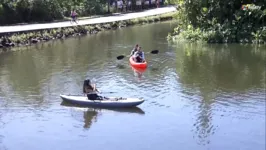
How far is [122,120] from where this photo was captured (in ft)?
63.5

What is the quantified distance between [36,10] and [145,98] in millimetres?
29487

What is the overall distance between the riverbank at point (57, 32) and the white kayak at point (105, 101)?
64.4 ft

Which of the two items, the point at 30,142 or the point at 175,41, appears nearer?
the point at 30,142

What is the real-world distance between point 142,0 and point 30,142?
47.6 metres

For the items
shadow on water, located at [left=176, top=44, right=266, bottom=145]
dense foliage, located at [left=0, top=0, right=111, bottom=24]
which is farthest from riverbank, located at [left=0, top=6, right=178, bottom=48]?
shadow on water, located at [left=176, top=44, right=266, bottom=145]

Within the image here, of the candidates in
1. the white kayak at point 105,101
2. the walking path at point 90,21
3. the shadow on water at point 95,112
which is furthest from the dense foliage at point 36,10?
the shadow on water at point 95,112

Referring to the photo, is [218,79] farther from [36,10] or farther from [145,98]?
[36,10]

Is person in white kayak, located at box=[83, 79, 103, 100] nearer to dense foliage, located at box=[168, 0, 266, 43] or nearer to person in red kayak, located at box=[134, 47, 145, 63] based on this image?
person in red kayak, located at box=[134, 47, 145, 63]

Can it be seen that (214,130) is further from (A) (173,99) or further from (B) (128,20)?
(B) (128,20)

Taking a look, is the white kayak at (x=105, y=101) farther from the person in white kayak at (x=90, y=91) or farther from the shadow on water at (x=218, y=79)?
the shadow on water at (x=218, y=79)

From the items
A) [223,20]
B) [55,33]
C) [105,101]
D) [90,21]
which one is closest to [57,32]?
[55,33]

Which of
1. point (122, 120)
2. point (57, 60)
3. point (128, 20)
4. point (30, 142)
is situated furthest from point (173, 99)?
point (128, 20)

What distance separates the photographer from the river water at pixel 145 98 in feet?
56.1

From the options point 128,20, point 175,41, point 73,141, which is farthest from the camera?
point 128,20
